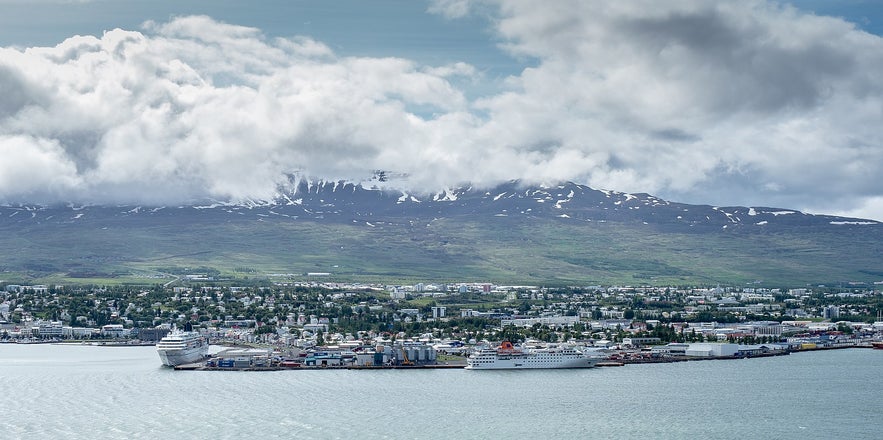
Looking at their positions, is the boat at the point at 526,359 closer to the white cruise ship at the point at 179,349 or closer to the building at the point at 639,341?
the building at the point at 639,341

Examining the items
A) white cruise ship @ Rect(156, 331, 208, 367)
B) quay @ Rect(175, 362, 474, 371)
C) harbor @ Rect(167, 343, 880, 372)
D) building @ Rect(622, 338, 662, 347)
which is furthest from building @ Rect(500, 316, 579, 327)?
white cruise ship @ Rect(156, 331, 208, 367)

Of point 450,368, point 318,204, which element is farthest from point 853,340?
point 318,204

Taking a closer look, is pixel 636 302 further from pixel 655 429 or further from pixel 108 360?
pixel 655 429

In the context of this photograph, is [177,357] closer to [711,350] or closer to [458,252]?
[711,350]

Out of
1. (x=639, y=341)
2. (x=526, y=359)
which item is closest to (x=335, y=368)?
(x=526, y=359)

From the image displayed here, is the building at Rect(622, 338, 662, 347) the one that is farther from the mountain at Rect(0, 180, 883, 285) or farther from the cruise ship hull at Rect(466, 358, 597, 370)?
the mountain at Rect(0, 180, 883, 285)
